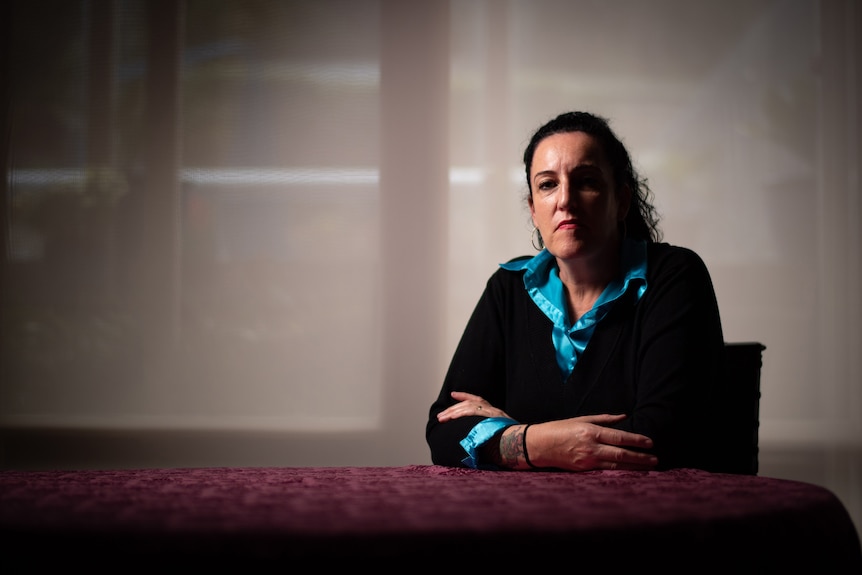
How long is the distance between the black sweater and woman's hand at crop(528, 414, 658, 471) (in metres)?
0.04

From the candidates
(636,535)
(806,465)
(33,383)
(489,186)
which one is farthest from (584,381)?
(33,383)

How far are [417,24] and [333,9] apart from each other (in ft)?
1.34

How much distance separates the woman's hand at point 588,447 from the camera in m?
1.43

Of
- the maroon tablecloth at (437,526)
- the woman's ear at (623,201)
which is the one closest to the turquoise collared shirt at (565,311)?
the woman's ear at (623,201)

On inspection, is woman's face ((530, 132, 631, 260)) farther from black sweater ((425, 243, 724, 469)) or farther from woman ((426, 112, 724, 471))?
black sweater ((425, 243, 724, 469))

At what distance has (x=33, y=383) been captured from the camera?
142 inches

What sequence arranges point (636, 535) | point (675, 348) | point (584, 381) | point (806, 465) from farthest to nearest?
point (806, 465), point (584, 381), point (675, 348), point (636, 535)

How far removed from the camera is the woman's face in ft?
5.83

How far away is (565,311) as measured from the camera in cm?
183

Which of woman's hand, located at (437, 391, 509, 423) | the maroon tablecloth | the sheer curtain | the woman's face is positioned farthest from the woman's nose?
the sheer curtain

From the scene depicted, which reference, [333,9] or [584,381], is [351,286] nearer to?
[333,9]

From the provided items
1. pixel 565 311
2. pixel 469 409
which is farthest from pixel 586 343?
pixel 469 409

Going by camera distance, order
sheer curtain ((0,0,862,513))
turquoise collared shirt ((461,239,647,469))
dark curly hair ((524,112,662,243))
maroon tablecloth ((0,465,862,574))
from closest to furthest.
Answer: maroon tablecloth ((0,465,862,574)), turquoise collared shirt ((461,239,647,469)), dark curly hair ((524,112,662,243)), sheer curtain ((0,0,862,513))

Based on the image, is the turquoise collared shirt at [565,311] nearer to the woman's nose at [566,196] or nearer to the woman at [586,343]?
the woman at [586,343]
